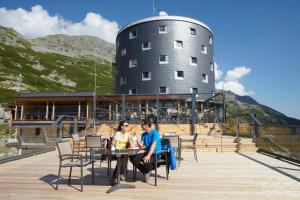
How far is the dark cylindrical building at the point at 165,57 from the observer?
31.6m

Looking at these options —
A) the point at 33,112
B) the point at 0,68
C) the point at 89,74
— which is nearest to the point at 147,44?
the point at 33,112

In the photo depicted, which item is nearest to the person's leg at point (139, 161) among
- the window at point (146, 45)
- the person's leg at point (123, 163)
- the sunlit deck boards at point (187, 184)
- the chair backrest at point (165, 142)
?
the person's leg at point (123, 163)

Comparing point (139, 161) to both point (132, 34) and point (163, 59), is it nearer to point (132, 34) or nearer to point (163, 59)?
point (163, 59)

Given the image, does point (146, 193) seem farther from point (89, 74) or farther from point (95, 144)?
point (89, 74)

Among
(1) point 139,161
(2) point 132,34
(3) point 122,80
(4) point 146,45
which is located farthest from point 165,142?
(2) point 132,34

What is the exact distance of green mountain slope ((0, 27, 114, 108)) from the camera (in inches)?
2820

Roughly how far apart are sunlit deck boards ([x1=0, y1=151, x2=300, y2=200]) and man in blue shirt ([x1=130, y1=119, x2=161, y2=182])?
13.6 inches

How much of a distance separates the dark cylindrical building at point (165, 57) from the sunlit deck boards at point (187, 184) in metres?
23.1

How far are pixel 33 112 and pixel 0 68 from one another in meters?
54.4

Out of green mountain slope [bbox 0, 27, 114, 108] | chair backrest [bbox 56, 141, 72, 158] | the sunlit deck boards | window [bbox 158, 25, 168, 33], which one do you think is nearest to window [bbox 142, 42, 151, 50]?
window [bbox 158, 25, 168, 33]

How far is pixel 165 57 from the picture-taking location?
1266 inches

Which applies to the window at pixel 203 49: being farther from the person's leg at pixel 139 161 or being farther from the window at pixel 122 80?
the person's leg at pixel 139 161

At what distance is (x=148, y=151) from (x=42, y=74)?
9823cm

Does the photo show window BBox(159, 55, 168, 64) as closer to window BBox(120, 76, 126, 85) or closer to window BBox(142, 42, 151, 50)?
window BBox(142, 42, 151, 50)
